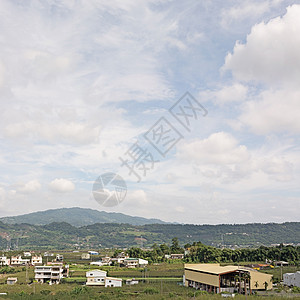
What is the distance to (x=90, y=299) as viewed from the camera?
31.6 m

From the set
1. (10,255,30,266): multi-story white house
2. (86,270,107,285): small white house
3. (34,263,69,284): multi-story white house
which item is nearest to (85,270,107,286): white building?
(86,270,107,285): small white house

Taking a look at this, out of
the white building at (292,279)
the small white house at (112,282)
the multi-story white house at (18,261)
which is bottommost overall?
the multi-story white house at (18,261)

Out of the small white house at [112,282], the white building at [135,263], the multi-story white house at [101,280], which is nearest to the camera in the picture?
the small white house at [112,282]

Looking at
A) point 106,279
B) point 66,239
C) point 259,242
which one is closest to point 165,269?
point 106,279

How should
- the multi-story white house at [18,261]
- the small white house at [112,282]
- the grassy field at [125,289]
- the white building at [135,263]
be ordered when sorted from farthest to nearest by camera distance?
the multi-story white house at [18,261] → the white building at [135,263] → the small white house at [112,282] → the grassy field at [125,289]

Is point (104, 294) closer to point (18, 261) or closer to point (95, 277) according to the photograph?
point (95, 277)

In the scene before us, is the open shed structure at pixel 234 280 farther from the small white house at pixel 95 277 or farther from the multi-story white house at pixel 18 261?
the multi-story white house at pixel 18 261

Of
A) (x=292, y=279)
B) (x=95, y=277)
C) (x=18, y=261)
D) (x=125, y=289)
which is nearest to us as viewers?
(x=125, y=289)

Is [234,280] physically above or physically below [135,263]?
above

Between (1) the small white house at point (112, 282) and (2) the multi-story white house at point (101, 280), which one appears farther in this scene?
(2) the multi-story white house at point (101, 280)

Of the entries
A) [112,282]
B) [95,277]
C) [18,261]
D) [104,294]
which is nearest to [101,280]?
[95,277]

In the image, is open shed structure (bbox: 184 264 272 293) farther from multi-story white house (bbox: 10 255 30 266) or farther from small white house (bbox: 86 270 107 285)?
multi-story white house (bbox: 10 255 30 266)

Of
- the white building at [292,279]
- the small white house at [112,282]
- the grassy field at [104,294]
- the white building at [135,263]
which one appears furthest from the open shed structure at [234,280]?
the white building at [135,263]

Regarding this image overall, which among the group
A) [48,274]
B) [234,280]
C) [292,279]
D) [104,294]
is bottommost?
[48,274]
